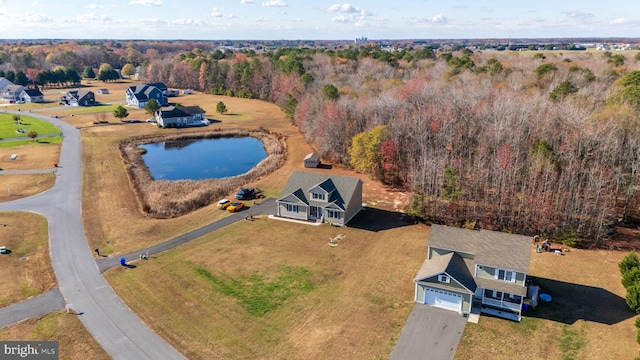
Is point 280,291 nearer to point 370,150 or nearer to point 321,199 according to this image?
point 321,199

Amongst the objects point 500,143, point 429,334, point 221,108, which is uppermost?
point 500,143

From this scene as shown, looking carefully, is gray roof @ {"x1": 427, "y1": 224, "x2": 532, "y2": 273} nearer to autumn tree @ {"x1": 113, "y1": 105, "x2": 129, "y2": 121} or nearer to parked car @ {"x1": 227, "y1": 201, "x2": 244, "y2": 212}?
parked car @ {"x1": 227, "y1": 201, "x2": 244, "y2": 212}

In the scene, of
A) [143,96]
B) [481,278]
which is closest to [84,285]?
[481,278]

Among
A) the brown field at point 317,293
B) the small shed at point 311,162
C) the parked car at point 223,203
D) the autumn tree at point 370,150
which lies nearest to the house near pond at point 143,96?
the small shed at point 311,162

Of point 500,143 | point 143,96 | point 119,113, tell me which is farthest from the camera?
point 143,96

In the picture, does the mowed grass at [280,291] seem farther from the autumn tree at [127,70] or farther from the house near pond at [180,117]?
the autumn tree at [127,70]

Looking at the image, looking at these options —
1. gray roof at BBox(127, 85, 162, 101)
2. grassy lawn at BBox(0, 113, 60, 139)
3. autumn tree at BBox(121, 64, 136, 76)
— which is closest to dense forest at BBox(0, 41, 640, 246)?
grassy lawn at BBox(0, 113, 60, 139)
